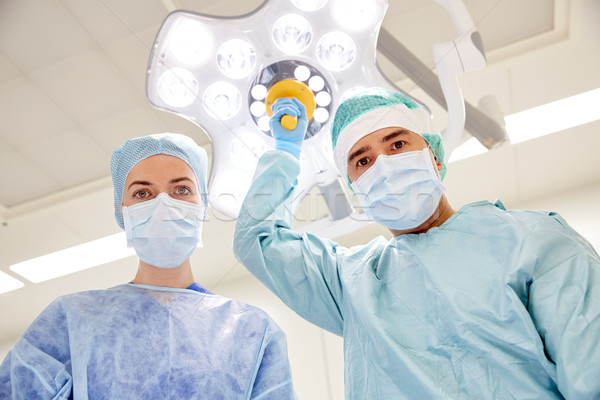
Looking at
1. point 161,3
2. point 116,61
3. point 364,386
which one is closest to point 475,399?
point 364,386

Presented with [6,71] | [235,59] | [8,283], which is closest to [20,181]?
[6,71]

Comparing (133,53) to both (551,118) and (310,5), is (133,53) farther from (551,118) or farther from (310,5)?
(551,118)

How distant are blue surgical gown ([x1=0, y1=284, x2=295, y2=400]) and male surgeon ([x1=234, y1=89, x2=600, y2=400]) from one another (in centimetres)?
15

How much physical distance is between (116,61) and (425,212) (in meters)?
1.64

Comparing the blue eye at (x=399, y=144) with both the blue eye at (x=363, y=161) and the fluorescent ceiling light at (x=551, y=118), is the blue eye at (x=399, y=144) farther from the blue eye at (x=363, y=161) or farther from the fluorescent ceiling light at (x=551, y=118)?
the fluorescent ceiling light at (x=551, y=118)

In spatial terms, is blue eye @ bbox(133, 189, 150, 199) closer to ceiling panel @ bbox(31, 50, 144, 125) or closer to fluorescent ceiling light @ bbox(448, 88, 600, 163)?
ceiling panel @ bbox(31, 50, 144, 125)

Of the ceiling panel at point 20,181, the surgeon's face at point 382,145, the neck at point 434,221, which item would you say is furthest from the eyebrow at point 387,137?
the ceiling panel at point 20,181

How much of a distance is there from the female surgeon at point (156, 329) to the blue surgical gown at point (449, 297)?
0.50 ft

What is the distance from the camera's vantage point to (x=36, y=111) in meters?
2.54

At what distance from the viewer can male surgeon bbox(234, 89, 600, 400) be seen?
1.04 meters

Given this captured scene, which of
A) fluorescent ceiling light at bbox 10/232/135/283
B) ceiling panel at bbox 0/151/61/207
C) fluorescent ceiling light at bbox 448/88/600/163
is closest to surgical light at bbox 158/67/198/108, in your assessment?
fluorescent ceiling light at bbox 448/88/600/163

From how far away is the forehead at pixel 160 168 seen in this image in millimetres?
1502

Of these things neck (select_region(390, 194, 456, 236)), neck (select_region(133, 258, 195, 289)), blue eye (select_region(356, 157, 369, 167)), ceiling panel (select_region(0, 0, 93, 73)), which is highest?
ceiling panel (select_region(0, 0, 93, 73))

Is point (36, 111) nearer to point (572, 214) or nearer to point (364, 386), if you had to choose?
point (364, 386)
